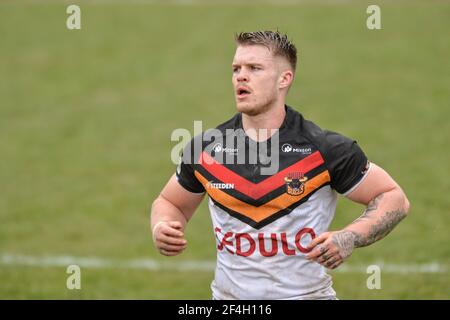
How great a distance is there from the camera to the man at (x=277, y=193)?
652 centimetres

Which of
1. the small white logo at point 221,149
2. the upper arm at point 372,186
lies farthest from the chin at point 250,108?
the upper arm at point 372,186

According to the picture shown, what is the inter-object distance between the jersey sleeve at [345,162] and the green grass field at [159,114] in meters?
4.29

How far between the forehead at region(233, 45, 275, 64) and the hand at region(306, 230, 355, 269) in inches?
60.3

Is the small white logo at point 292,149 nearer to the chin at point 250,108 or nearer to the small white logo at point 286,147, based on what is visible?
the small white logo at point 286,147

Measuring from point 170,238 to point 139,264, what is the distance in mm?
6548

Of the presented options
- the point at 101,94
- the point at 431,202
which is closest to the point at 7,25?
the point at 101,94

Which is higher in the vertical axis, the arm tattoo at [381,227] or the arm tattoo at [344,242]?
the arm tattoo at [381,227]

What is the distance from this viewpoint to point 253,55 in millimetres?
6680

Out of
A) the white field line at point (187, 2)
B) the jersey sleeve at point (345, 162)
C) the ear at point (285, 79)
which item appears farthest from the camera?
the white field line at point (187, 2)

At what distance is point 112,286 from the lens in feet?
37.9

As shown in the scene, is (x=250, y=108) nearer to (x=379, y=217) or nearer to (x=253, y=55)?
(x=253, y=55)

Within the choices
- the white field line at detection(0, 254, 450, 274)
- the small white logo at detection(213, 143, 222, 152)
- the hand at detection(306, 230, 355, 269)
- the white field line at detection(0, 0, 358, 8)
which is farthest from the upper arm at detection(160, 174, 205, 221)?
the white field line at detection(0, 0, 358, 8)

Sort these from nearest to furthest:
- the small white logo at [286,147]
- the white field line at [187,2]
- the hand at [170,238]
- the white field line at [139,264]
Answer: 1. the hand at [170,238]
2. the small white logo at [286,147]
3. the white field line at [139,264]
4. the white field line at [187,2]

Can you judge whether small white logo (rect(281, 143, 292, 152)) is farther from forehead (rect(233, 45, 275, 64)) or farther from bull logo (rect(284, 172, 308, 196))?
forehead (rect(233, 45, 275, 64))
